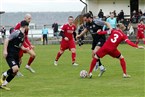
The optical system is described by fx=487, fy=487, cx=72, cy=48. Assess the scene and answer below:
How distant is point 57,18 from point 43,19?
339 centimetres

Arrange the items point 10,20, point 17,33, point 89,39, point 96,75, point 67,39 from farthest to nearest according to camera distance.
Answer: point 10,20 → point 89,39 → point 67,39 → point 96,75 → point 17,33

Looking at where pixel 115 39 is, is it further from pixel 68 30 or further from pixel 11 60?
pixel 68 30

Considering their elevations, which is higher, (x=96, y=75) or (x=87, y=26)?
(x=87, y=26)

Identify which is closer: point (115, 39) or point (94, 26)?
point (115, 39)

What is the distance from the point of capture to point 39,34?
4966 cm

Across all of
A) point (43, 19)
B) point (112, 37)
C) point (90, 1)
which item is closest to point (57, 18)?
point (43, 19)

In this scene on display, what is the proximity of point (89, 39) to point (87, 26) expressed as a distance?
92.7 ft

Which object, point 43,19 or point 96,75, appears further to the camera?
point 43,19

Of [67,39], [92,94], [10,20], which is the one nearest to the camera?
[92,94]

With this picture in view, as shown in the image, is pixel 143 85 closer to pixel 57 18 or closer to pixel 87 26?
pixel 87 26

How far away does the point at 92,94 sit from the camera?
1173 centimetres

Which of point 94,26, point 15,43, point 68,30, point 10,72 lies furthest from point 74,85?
point 68,30

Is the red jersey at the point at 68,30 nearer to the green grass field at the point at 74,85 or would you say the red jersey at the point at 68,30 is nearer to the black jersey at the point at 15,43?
the green grass field at the point at 74,85

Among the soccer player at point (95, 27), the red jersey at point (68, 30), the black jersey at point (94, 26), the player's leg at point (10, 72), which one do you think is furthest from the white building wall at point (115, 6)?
the player's leg at point (10, 72)
